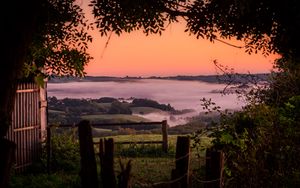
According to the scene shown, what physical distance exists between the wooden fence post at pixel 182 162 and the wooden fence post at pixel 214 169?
525mm

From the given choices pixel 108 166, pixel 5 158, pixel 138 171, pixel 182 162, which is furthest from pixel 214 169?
pixel 138 171

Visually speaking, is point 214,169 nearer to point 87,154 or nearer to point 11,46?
point 87,154

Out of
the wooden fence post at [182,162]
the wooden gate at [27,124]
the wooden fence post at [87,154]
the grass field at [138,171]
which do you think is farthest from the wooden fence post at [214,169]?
the wooden gate at [27,124]

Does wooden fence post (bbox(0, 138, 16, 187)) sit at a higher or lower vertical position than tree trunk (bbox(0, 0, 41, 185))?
lower

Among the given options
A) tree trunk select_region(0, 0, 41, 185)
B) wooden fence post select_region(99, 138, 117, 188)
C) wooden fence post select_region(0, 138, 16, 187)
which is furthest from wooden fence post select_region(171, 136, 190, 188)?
tree trunk select_region(0, 0, 41, 185)

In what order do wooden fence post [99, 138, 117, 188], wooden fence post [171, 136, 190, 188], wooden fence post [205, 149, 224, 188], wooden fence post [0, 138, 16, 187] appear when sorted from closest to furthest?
wooden fence post [0, 138, 16, 187] < wooden fence post [99, 138, 117, 188] < wooden fence post [171, 136, 190, 188] < wooden fence post [205, 149, 224, 188]

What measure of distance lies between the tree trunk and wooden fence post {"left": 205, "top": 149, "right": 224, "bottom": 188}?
3272 millimetres

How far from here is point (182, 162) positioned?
7.48 meters

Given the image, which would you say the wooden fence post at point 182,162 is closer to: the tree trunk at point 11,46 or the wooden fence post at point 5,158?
the wooden fence post at point 5,158

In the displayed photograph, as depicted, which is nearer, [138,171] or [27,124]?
[27,124]

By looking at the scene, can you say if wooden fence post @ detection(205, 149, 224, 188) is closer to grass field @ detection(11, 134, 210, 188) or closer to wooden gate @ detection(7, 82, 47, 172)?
grass field @ detection(11, 134, 210, 188)

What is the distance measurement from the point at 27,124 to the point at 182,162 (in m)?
9.85

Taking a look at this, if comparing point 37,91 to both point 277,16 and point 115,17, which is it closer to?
point 115,17

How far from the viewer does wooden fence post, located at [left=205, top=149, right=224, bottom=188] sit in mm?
7789
